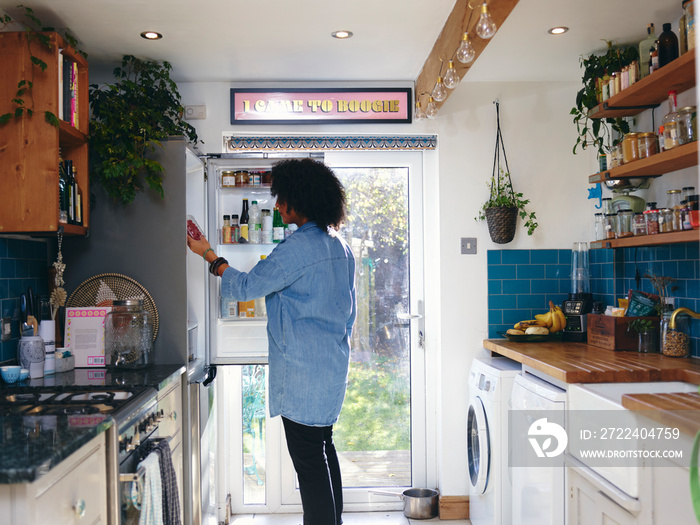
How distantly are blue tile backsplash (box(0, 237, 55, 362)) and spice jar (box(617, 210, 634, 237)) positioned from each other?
271cm

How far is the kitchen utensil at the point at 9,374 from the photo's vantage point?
227 cm

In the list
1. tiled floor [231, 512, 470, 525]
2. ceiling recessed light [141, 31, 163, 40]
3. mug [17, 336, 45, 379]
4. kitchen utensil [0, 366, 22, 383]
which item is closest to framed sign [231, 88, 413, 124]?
ceiling recessed light [141, 31, 163, 40]

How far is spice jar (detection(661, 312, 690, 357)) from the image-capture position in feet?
8.53

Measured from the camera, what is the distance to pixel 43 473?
4.32 feet

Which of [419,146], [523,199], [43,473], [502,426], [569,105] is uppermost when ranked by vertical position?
[569,105]

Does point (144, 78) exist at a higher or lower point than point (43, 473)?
higher

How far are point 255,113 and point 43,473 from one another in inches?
98.0

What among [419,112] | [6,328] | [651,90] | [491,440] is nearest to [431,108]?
[419,112]

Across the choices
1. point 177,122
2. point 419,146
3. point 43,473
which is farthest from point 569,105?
point 43,473

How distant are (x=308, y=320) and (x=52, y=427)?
98 cm

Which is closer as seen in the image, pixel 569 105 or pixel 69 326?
pixel 69 326

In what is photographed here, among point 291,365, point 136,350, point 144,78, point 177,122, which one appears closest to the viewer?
point 291,365

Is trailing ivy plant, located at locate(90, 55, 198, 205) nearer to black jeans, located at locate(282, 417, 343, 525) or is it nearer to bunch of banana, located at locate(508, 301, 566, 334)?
black jeans, located at locate(282, 417, 343, 525)

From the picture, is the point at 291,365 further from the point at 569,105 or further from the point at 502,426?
the point at 569,105
